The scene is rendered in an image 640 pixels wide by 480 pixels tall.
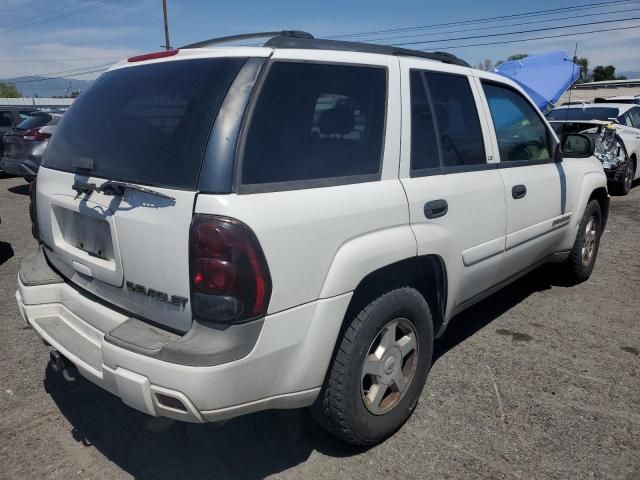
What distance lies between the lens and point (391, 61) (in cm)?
268

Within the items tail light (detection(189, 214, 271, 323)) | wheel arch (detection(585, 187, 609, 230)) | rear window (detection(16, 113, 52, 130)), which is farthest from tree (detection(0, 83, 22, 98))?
tail light (detection(189, 214, 271, 323))

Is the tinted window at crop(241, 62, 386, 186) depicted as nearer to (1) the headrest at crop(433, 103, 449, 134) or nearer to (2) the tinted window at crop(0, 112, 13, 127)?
(1) the headrest at crop(433, 103, 449, 134)

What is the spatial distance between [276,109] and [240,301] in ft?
2.57

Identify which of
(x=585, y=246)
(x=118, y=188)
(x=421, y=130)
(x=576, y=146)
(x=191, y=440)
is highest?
(x=421, y=130)

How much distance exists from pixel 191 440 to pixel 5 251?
4579mm

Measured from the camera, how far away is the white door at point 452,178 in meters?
2.69

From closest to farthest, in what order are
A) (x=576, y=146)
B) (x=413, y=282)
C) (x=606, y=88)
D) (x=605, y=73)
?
1. (x=413, y=282)
2. (x=576, y=146)
3. (x=606, y=88)
4. (x=605, y=73)

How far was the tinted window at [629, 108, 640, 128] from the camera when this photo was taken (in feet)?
36.1

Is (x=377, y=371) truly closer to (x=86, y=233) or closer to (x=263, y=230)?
(x=263, y=230)

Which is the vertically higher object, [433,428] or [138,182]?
[138,182]

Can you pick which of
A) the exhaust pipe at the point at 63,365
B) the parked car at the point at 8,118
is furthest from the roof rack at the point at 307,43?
the parked car at the point at 8,118

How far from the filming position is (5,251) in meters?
6.09

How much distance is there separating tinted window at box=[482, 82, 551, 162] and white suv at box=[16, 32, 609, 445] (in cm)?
38

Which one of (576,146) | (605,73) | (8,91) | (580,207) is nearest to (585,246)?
(580,207)
